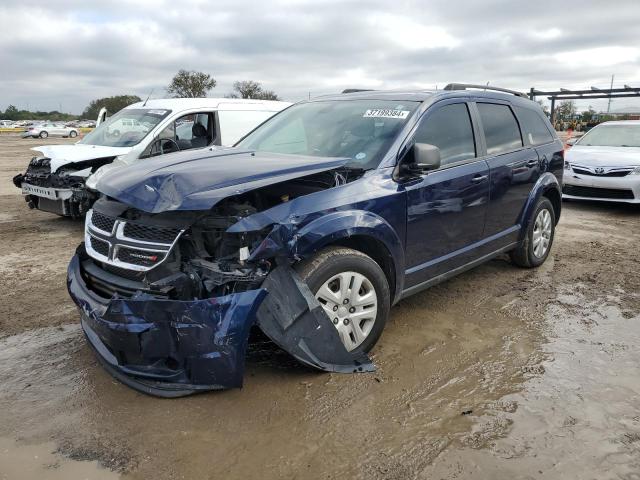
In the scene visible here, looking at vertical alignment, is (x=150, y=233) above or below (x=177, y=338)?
above

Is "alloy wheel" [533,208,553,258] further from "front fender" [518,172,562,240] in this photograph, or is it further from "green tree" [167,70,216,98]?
"green tree" [167,70,216,98]

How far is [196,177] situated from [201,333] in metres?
0.95

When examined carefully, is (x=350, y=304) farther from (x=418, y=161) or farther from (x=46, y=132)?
(x=46, y=132)

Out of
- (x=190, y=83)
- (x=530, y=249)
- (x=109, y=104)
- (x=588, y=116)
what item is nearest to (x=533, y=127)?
(x=530, y=249)

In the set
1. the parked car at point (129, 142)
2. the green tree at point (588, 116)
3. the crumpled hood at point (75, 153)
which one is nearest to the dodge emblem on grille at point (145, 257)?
the parked car at point (129, 142)

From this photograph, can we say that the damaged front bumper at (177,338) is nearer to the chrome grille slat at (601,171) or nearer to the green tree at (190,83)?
the chrome grille slat at (601,171)

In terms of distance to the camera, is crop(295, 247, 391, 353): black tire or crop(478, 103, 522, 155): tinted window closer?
crop(295, 247, 391, 353): black tire

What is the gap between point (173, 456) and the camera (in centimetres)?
264

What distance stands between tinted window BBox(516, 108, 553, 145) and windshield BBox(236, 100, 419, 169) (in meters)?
1.80

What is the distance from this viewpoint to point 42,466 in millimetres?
2576

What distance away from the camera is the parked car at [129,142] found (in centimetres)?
741

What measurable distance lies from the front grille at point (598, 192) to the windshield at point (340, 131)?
658 cm

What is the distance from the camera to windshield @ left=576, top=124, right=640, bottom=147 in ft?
33.2

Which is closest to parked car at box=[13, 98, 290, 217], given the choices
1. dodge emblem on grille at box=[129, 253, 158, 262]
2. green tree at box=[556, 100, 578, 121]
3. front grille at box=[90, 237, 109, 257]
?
front grille at box=[90, 237, 109, 257]
